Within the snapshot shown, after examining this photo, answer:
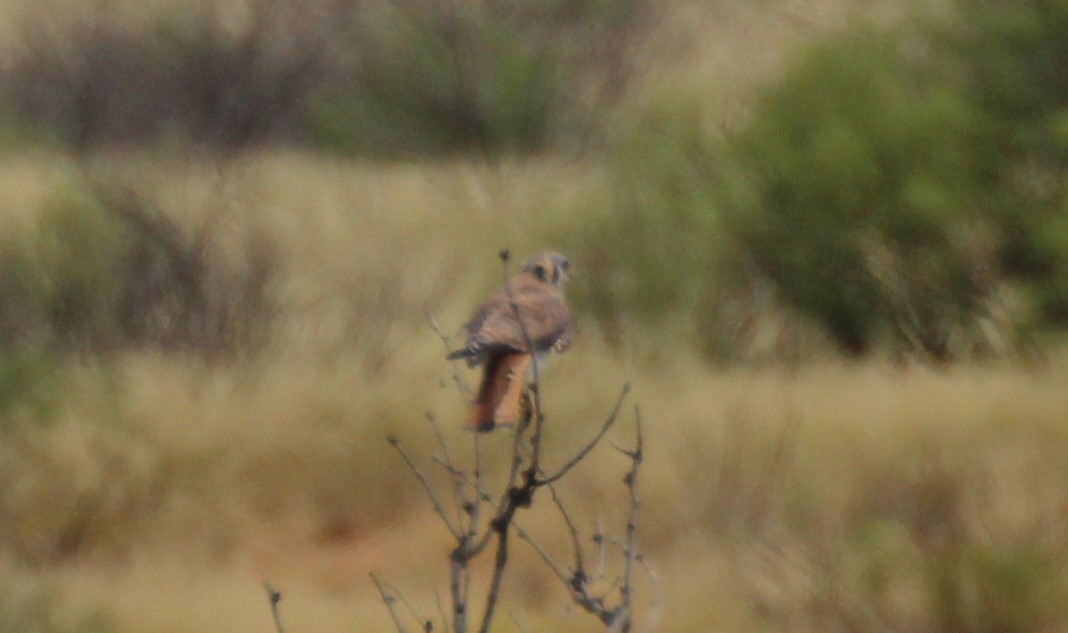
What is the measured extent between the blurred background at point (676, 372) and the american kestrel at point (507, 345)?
A: 1151 millimetres

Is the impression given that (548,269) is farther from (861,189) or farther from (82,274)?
(82,274)

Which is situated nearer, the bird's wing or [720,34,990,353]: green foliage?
the bird's wing

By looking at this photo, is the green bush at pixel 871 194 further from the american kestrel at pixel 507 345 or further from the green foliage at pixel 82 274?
the american kestrel at pixel 507 345

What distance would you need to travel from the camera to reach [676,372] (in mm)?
10438

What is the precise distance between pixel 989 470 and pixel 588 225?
12.1 ft

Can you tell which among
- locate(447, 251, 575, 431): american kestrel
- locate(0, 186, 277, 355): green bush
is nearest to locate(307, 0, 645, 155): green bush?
locate(0, 186, 277, 355): green bush

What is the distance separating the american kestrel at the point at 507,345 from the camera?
181 inches

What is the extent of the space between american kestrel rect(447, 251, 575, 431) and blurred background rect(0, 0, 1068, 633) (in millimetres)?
1151

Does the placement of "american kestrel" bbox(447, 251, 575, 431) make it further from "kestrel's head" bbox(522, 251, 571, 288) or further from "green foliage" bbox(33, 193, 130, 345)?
"green foliage" bbox(33, 193, 130, 345)

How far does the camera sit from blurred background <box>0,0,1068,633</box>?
282 inches

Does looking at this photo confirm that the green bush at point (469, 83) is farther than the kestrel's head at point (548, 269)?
Yes

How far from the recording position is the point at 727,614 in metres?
6.93

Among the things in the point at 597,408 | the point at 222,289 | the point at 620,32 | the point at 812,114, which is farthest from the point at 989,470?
the point at 620,32

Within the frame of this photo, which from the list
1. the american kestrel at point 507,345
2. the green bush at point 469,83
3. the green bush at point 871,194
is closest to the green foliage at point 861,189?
the green bush at point 871,194
